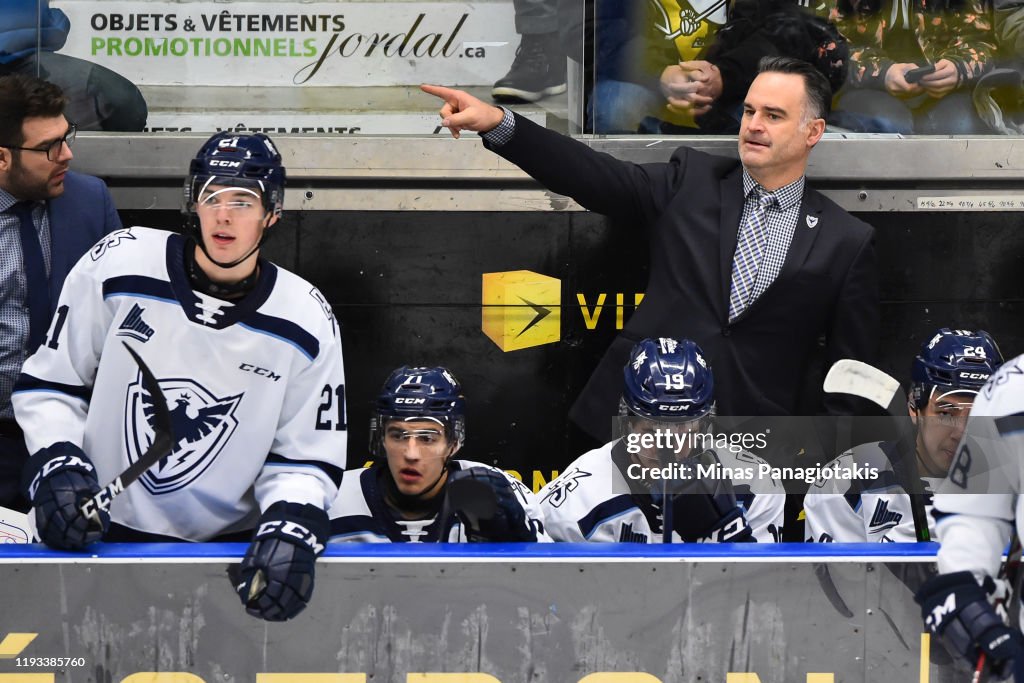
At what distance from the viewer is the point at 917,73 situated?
4.49 m

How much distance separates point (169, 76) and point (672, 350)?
2.02 metres

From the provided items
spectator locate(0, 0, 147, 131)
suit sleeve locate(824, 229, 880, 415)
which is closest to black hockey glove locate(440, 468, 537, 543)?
suit sleeve locate(824, 229, 880, 415)

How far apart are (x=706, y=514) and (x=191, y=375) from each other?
4.07 feet

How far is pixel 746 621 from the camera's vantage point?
2695mm

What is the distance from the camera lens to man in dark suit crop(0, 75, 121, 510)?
3711 millimetres

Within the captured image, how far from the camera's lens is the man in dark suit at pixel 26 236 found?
371 cm

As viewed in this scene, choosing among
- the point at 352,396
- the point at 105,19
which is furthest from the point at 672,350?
the point at 105,19

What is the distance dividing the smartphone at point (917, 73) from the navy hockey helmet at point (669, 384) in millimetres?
1646

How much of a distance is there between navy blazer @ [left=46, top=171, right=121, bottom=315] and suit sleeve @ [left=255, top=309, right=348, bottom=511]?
3.85 feet

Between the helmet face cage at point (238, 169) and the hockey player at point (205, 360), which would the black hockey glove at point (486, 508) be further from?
the helmet face cage at point (238, 169)

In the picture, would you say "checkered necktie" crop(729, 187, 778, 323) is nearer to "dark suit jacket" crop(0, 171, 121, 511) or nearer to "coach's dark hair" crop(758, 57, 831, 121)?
"coach's dark hair" crop(758, 57, 831, 121)

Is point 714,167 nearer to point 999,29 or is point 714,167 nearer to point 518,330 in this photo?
point 518,330

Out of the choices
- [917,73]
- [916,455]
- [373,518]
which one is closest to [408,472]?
[373,518]

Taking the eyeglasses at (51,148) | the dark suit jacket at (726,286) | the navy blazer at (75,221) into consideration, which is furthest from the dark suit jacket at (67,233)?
the dark suit jacket at (726,286)
